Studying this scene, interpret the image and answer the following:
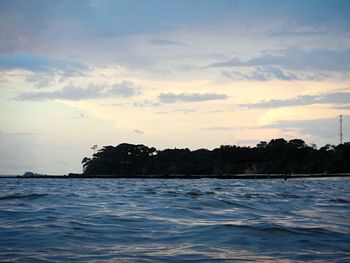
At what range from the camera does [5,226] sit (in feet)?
36.7

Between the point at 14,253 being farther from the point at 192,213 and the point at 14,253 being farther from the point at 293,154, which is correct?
the point at 293,154

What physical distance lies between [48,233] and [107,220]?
2910mm

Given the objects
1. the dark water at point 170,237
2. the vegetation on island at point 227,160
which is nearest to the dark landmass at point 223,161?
the vegetation on island at point 227,160

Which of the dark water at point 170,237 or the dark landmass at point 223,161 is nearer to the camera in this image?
the dark water at point 170,237

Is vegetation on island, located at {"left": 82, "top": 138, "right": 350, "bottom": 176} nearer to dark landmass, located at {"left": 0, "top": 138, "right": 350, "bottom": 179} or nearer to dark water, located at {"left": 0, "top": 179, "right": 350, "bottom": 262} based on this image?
dark landmass, located at {"left": 0, "top": 138, "right": 350, "bottom": 179}

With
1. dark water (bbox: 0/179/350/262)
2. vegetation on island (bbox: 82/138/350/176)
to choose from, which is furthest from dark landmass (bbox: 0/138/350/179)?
dark water (bbox: 0/179/350/262)

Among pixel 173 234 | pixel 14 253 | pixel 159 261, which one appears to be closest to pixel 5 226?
pixel 14 253

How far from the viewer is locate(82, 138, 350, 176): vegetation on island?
14875 centimetres

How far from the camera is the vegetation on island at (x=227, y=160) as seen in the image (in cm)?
14875

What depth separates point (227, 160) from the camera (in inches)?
6865

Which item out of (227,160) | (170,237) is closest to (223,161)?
(227,160)

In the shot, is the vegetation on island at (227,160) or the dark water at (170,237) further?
the vegetation on island at (227,160)

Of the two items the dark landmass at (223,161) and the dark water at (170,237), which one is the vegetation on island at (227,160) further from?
the dark water at (170,237)

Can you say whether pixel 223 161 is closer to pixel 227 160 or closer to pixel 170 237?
pixel 227 160
